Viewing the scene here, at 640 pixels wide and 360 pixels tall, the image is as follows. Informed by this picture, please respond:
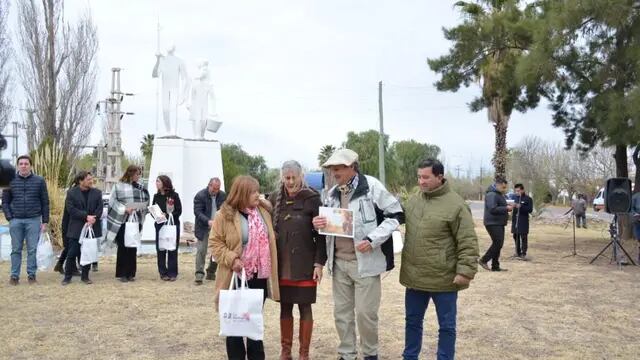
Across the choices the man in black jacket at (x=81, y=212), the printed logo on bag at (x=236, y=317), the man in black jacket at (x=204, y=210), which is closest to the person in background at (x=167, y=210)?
the man in black jacket at (x=204, y=210)

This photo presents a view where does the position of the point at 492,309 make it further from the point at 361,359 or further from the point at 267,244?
the point at 267,244

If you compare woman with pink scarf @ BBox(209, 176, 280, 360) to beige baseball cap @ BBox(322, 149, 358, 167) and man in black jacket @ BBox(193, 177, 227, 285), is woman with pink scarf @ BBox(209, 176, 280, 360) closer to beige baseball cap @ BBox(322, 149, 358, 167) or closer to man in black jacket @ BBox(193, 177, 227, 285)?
beige baseball cap @ BBox(322, 149, 358, 167)

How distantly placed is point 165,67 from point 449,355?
36.3 ft

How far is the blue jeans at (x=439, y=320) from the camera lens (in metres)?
4.17

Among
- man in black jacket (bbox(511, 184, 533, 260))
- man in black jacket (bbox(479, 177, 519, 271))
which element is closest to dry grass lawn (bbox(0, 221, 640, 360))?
man in black jacket (bbox(479, 177, 519, 271))

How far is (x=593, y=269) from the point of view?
10375mm

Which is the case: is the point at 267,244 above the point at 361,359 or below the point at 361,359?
above

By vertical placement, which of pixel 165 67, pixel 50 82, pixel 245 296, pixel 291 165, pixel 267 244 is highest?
pixel 50 82

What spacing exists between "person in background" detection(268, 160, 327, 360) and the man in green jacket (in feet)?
2.21

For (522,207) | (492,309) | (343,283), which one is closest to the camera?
(343,283)

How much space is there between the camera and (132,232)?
27.2 ft

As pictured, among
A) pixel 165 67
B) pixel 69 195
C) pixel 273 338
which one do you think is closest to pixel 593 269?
pixel 273 338

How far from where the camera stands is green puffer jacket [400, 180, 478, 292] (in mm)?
4070

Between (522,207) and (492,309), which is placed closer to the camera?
(492,309)
